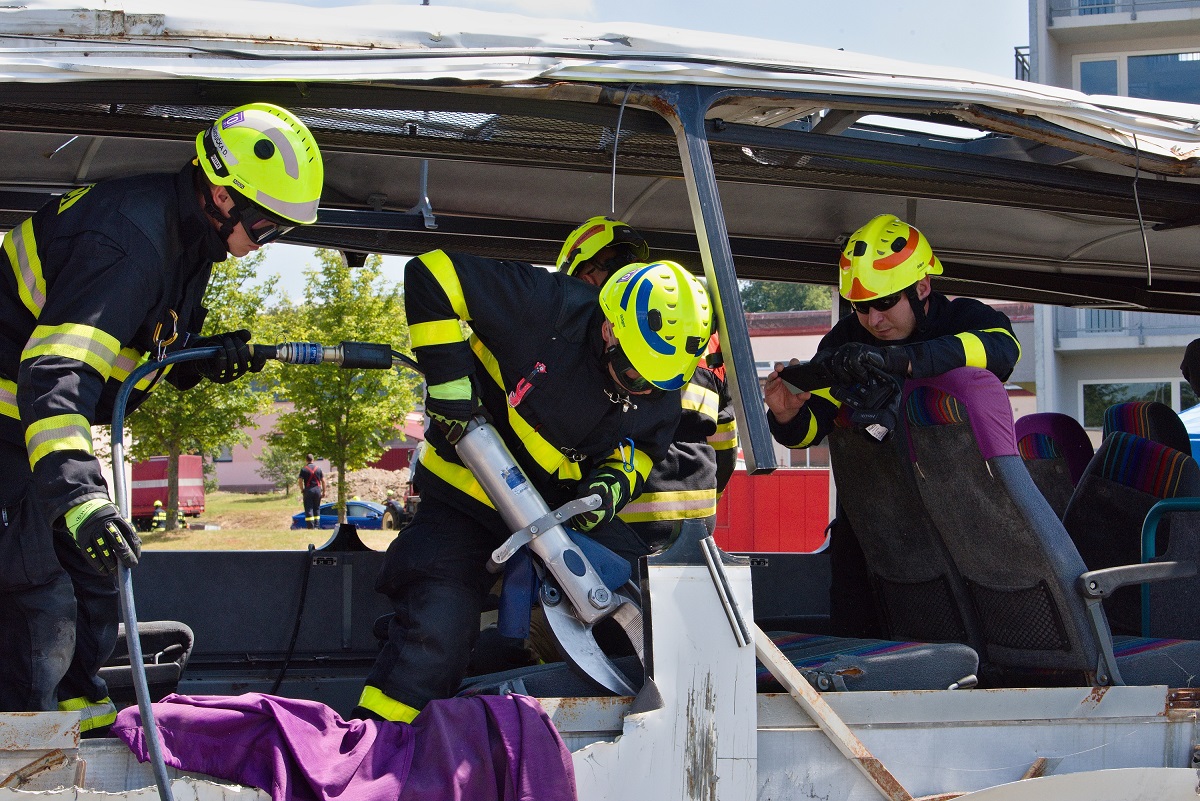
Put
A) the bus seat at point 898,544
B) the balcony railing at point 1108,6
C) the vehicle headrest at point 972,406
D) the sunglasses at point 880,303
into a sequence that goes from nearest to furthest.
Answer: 1. the vehicle headrest at point 972,406
2. the bus seat at point 898,544
3. the sunglasses at point 880,303
4. the balcony railing at point 1108,6

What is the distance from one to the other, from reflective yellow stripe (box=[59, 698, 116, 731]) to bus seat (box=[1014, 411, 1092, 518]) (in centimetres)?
338

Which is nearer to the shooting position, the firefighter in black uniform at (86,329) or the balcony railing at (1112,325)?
the firefighter in black uniform at (86,329)

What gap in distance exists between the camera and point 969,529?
3.13m

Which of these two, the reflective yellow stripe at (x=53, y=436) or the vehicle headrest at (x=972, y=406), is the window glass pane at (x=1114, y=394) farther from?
the reflective yellow stripe at (x=53, y=436)

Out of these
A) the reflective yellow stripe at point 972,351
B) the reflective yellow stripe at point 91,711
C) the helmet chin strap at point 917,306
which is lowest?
the reflective yellow stripe at point 91,711

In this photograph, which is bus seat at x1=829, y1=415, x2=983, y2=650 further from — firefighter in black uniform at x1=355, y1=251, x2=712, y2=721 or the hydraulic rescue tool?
the hydraulic rescue tool

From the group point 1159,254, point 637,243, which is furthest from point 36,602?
point 1159,254

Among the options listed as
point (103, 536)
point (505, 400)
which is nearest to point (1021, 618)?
point (505, 400)

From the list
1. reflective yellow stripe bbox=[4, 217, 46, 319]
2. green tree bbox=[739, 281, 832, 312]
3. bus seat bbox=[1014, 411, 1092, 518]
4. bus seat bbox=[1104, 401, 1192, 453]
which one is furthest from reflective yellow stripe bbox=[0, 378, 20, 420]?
green tree bbox=[739, 281, 832, 312]

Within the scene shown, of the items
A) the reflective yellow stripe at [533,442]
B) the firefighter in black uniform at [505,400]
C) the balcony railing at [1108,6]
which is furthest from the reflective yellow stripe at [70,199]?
the balcony railing at [1108,6]

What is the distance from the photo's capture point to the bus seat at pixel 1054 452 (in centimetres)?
442

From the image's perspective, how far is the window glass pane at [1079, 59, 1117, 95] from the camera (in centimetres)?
2227

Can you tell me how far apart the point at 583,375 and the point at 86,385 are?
121cm

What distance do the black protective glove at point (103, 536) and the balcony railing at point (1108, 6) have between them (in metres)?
23.6
